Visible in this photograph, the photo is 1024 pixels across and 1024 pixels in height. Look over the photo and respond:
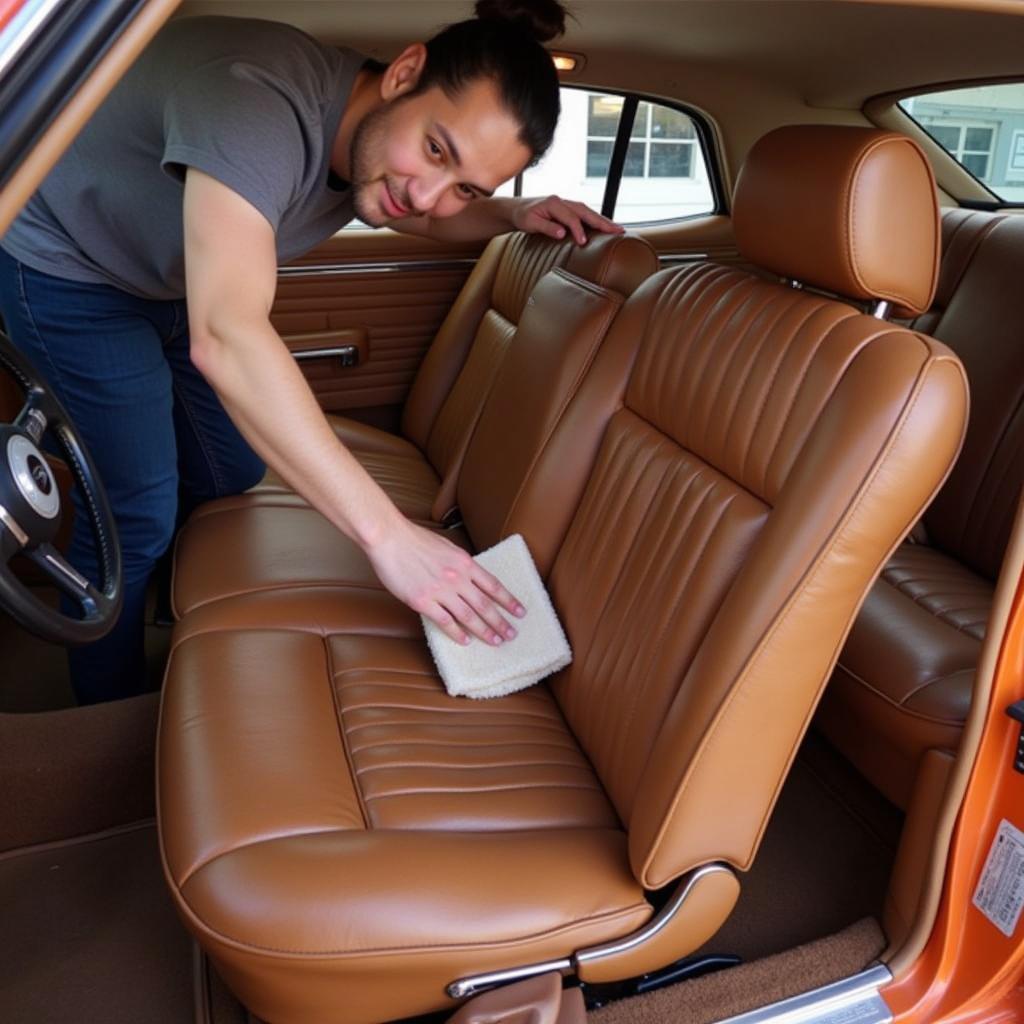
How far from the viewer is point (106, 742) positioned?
1556mm

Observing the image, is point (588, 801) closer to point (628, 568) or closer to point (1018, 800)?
point (628, 568)

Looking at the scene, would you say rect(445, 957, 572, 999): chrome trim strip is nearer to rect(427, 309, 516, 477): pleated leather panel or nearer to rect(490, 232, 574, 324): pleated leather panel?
rect(427, 309, 516, 477): pleated leather panel

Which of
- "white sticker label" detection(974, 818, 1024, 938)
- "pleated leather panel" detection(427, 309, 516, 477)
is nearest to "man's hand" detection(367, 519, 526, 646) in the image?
"white sticker label" detection(974, 818, 1024, 938)

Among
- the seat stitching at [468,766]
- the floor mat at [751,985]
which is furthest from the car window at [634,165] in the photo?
the floor mat at [751,985]

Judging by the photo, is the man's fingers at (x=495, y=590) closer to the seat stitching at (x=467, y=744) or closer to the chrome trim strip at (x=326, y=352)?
the seat stitching at (x=467, y=744)

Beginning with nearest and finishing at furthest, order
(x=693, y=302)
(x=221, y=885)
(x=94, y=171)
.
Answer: (x=221, y=885), (x=693, y=302), (x=94, y=171)

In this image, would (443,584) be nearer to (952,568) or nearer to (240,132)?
(240,132)

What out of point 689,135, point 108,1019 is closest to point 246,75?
point 108,1019

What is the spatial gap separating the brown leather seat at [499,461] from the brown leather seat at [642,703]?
7.9 inches

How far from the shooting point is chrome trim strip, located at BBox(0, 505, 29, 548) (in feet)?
3.09

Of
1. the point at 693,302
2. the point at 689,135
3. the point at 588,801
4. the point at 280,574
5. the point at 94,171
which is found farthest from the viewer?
the point at 689,135

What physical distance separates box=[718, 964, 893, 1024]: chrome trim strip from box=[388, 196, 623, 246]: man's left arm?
1.30 metres

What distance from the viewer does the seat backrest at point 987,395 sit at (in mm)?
1743

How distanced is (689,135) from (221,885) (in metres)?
2.50
